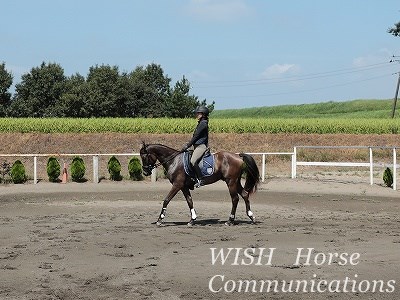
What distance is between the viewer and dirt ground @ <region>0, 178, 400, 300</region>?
939 centimetres

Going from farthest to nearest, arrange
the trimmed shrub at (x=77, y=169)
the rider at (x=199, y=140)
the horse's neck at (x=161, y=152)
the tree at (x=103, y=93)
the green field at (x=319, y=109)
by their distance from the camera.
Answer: the green field at (x=319, y=109) < the tree at (x=103, y=93) < the trimmed shrub at (x=77, y=169) < the horse's neck at (x=161, y=152) < the rider at (x=199, y=140)

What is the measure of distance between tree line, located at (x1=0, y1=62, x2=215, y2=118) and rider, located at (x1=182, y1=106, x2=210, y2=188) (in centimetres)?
6940

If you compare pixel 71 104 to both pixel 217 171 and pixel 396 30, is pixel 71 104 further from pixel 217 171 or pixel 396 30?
pixel 217 171

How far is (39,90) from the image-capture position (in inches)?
3541

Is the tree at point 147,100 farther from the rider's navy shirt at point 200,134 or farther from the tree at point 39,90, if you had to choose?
the rider's navy shirt at point 200,134

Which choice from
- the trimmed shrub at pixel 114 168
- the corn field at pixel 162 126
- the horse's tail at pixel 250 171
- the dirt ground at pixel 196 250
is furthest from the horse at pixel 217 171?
the corn field at pixel 162 126

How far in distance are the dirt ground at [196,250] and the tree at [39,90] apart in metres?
66.5

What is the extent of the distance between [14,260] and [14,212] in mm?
8761

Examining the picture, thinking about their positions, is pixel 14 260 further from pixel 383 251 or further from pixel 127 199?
pixel 127 199

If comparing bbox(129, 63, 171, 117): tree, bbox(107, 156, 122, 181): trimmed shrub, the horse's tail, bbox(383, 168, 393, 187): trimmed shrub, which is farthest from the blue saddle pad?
bbox(129, 63, 171, 117): tree

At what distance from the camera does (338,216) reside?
19062 mm

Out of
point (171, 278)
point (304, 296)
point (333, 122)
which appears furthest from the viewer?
point (333, 122)

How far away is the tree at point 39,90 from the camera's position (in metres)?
88.7

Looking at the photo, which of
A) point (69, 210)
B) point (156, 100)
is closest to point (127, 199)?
point (69, 210)
